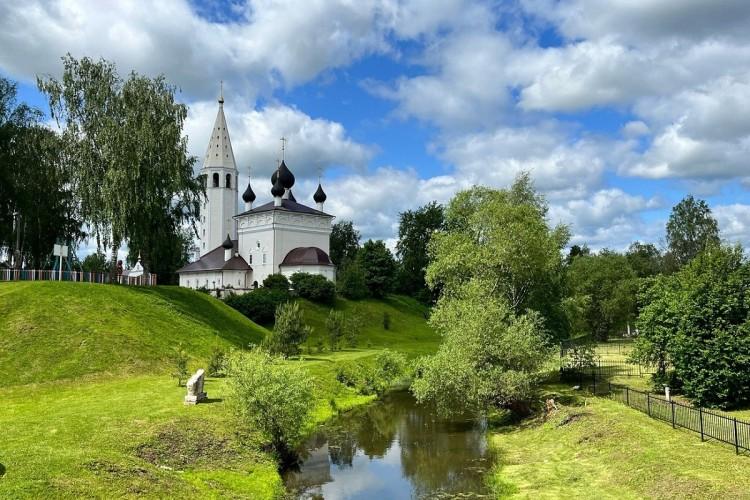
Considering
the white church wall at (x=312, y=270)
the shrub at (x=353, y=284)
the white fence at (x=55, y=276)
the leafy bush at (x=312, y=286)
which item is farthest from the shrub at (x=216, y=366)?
the shrub at (x=353, y=284)

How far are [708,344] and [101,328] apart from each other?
103 feet

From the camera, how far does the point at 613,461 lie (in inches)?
744

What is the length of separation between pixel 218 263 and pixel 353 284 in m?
18.5

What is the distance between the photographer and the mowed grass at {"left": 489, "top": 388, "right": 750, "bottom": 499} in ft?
52.0

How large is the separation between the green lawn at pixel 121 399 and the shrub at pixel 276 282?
53.9ft

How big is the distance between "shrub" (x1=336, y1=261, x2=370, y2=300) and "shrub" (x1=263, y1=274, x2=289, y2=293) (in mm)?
8424

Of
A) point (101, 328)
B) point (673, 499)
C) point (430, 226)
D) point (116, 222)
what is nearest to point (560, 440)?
point (673, 499)

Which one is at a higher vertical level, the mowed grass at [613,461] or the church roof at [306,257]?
the church roof at [306,257]

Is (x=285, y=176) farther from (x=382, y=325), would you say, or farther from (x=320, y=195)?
(x=382, y=325)

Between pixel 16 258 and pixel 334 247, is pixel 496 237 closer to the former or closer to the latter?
pixel 16 258

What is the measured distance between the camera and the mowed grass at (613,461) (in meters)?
15.8

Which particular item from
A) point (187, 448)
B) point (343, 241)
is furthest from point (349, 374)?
point (343, 241)

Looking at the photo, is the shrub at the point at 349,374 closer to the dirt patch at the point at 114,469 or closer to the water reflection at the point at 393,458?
the water reflection at the point at 393,458

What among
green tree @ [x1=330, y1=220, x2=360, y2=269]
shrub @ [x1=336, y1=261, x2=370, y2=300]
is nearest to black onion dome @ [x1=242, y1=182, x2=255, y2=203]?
shrub @ [x1=336, y1=261, x2=370, y2=300]
